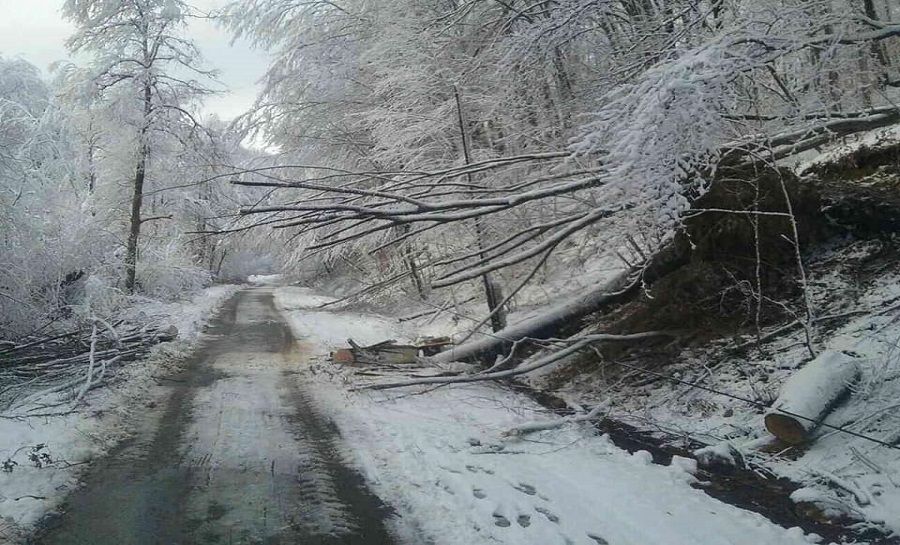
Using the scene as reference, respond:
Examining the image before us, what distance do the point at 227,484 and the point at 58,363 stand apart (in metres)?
4.46

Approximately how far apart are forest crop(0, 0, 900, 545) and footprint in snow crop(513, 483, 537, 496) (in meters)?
0.58

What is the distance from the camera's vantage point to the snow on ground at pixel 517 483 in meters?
4.00

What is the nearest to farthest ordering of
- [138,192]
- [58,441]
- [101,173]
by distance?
[58,441] < [138,192] < [101,173]

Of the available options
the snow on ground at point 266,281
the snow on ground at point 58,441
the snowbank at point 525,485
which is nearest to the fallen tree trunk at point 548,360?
the snowbank at point 525,485

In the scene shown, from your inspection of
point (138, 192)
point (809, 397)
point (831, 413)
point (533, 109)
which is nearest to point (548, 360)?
point (809, 397)

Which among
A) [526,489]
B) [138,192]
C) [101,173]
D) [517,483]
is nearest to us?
[526,489]

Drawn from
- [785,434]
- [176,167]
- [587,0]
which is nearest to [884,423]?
[785,434]

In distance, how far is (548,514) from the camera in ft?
14.0

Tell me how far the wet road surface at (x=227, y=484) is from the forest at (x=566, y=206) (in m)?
0.48

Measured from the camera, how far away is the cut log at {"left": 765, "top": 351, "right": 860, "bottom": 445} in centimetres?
493

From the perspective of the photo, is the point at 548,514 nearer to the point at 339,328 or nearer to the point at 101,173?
the point at 339,328

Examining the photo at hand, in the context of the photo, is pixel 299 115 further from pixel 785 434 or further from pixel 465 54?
pixel 785 434

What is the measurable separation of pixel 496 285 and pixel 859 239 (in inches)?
240

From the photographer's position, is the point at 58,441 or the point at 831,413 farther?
the point at 58,441
